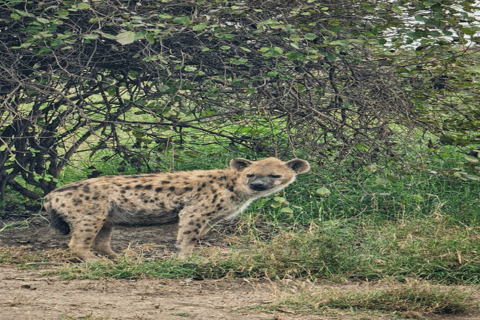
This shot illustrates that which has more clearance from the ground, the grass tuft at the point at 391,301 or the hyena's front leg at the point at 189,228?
the grass tuft at the point at 391,301

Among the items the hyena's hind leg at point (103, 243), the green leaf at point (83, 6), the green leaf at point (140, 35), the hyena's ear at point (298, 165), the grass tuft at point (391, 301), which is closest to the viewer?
the grass tuft at point (391, 301)

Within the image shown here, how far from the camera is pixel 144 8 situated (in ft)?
21.9

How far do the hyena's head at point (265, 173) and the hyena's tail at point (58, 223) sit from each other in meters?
1.54

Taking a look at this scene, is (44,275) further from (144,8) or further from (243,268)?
(144,8)

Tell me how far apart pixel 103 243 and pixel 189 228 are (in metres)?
0.79

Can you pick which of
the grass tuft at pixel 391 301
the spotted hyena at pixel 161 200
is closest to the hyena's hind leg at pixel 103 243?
the spotted hyena at pixel 161 200

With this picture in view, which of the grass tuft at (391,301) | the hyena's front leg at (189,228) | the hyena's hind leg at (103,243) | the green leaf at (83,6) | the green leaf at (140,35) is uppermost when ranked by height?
the green leaf at (83,6)

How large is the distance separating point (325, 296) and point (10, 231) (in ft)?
12.0

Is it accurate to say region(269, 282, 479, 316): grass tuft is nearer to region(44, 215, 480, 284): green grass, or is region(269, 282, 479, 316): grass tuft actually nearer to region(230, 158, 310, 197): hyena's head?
region(44, 215, 480, 284): green grass

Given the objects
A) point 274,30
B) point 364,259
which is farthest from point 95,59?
point 364,259

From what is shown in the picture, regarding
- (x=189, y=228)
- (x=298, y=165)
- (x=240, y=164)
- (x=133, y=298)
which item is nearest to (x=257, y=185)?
(x=240, y=164)

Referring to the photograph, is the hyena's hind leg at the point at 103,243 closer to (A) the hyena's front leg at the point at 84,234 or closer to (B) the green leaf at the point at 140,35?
(A) the hyena's front leg at the point at 84,234

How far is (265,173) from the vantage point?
6316mm

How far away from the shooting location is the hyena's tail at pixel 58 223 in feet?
19.6
